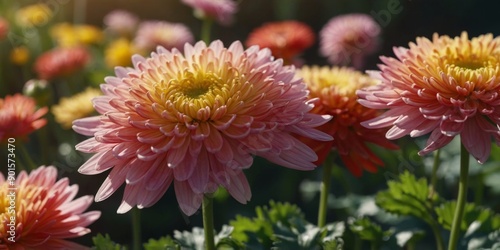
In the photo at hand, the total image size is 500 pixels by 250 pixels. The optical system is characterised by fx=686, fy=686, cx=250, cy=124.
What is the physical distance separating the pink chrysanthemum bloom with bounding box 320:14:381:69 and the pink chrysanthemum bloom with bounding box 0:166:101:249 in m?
1.44

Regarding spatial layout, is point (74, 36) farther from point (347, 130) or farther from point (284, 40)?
point (347, 130)

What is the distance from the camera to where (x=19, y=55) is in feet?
9.88

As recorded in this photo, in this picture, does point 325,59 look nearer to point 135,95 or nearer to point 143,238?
point 143,238

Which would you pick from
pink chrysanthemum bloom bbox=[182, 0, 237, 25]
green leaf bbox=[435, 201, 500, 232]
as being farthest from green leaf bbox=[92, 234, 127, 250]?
pink chrysanthemum bloom bbox=[182, 0, 237, 25]

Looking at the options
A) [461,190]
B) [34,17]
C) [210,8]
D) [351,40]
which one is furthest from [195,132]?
[34,17]

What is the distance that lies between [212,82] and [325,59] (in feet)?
9.16

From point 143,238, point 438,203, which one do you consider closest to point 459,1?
point 143,238

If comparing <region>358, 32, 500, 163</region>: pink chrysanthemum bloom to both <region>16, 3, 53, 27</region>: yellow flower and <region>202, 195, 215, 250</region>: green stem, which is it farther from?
<region>16, 3, 53, 27</region>: yellow flower

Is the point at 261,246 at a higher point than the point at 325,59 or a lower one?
lower

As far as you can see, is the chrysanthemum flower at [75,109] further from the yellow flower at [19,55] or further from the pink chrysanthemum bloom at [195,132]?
the pink chrysanthemum bloom at [195,132]

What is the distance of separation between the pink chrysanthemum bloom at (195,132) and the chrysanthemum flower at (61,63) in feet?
5.34

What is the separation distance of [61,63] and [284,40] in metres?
1.00

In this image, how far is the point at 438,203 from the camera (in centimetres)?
149

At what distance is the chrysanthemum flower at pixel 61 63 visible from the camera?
2750 mm
